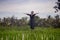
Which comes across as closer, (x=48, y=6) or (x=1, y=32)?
(x=1, y=32)

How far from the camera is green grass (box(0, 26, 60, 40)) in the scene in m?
2.28

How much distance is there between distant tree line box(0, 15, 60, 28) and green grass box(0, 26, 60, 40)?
8 cm

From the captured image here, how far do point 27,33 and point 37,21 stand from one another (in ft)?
1.02

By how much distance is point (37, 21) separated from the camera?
2.45 metres

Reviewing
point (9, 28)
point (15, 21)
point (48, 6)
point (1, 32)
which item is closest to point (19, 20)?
point (15, 21)

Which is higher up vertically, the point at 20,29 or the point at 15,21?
the point at 15,21

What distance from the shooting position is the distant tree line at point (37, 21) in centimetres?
240

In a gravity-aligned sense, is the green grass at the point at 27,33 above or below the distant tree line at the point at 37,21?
below

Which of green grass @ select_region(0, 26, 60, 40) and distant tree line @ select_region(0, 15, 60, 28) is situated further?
distant tree line @ select_region(0, 15, 60, 28)

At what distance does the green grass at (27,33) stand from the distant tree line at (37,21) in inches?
3.1

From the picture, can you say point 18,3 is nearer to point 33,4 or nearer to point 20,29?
point 33,4

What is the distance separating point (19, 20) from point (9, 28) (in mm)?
248

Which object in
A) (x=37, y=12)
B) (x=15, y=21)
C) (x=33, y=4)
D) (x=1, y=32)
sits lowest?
(x=1, y=32)

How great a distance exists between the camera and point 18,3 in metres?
2.49
